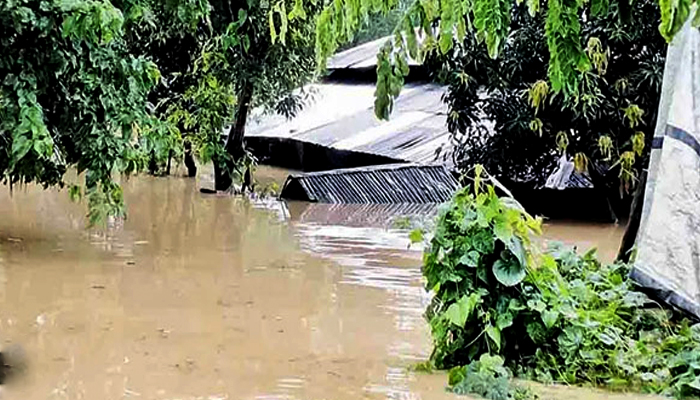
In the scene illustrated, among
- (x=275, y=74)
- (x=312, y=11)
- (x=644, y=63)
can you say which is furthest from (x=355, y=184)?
(x=644, y=63)

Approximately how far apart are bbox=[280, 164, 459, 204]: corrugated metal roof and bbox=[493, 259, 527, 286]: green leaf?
26.9 feet

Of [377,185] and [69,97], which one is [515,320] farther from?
[377,185]

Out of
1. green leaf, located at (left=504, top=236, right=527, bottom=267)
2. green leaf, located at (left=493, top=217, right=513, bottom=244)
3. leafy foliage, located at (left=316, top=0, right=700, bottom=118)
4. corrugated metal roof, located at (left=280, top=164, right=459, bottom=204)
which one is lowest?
corrugated metal roof, located at (left=280, top=164, right=459, bottom=204)

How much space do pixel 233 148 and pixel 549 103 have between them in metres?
4.82

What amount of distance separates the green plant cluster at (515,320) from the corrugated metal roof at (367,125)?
29.3 feet

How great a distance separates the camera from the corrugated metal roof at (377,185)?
514 inches

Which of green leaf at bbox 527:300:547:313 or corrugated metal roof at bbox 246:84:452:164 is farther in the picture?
corrugated metal roof at bbox 246:84:452:164

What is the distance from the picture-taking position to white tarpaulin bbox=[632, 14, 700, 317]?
17.2 feet

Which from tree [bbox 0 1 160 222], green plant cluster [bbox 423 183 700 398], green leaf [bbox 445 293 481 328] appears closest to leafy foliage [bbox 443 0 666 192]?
tree [bbox 0 1 160 222]

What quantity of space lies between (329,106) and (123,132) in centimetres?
1227

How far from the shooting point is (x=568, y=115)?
35.2 ft

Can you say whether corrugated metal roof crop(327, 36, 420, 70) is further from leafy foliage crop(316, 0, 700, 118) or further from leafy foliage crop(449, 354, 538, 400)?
leafy foliage crop(316, 0, 700, 118)

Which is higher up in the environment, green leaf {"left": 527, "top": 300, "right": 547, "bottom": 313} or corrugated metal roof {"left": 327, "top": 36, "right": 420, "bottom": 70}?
corrugated metal roof {"left": 327, "top": 36, "right": 420, "bottom": 70}

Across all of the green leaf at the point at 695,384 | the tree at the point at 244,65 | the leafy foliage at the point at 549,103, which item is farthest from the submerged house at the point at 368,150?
the green leaf at the point at 695,384
